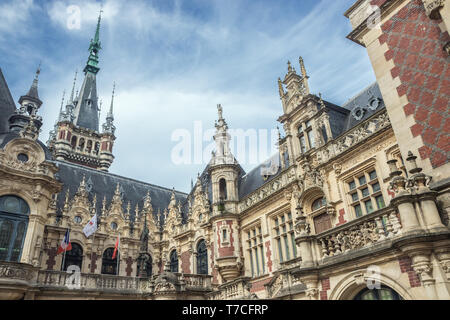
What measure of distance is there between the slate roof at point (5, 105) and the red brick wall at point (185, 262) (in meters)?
15.6

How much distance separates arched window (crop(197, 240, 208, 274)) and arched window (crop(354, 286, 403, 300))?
17.0 m

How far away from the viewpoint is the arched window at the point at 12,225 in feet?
62.0

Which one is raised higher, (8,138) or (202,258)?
(8,138)

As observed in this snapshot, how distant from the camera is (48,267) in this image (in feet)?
74.2

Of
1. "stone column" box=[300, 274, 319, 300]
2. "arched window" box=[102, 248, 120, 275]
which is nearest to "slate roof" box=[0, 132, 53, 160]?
"arched window" box=[102, 248, 120, 275]

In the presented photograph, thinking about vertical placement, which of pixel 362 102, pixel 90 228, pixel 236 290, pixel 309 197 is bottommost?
pixel 236 290

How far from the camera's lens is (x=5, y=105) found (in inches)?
981

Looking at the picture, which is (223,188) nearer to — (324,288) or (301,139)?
(301,139)

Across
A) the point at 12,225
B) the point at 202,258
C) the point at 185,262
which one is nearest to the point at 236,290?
the point at 202,258

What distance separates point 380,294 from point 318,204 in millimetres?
9375

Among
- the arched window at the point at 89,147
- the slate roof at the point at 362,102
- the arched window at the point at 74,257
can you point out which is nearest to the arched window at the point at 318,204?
the slate roof at the point at 362,102
